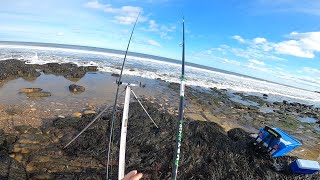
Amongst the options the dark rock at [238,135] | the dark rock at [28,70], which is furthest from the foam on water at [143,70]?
the dark rock at [238,135]

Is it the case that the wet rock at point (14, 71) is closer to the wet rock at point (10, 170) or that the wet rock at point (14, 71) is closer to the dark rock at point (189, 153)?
the dark rock at point (189, 153)

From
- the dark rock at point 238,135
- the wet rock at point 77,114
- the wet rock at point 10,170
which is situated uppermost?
the dark rock at point 238,135

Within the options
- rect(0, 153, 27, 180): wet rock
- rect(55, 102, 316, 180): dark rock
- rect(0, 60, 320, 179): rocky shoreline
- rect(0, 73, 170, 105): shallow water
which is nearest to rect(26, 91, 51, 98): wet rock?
rect(0, 73, 170, 105): shallow water

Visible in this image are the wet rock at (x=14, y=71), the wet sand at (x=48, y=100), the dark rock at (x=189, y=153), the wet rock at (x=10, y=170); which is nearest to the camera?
the wet rock at (x=10, y=170)

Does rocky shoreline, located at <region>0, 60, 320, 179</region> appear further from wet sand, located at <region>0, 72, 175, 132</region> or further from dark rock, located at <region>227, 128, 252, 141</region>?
wet sand, located at <region>0, 72, 175, 132</region>

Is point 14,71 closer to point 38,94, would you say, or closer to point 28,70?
point 28,70

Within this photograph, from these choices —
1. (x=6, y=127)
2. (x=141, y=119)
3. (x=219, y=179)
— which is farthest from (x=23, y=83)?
(x=219, y=179)

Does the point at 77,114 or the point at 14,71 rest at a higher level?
the point at 14,71

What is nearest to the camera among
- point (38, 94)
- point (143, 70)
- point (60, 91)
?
point (38, 94)

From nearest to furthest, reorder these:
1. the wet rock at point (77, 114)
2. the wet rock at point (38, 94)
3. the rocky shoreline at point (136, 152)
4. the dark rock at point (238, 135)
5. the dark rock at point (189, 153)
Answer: the rocky shoreline at point (136, 152)
the dark rock at point (189, 153)
the dark rock at point (238, 135)
the wet rock at point (77, 114)
the wet rock at point (38, 94)

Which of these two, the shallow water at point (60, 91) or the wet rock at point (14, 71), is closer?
the shallow water at point (60, 91)

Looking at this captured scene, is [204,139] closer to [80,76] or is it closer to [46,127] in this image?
[46,127]

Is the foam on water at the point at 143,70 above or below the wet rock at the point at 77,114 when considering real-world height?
above

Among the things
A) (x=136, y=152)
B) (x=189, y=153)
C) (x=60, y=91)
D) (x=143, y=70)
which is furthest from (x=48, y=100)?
(x=143, y=70)
